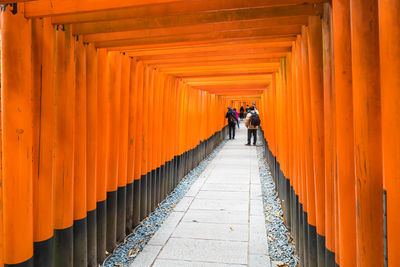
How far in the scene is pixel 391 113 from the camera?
1106 mm

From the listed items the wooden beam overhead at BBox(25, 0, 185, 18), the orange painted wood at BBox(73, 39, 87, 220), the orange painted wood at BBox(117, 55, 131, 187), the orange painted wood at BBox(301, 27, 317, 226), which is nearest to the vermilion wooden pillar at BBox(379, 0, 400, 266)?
the orange painted wood at BBox(301, 27, 317, 226)

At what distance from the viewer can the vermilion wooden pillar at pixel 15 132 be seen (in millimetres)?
1896

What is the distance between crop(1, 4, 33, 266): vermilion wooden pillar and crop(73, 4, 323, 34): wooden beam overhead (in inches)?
25.8

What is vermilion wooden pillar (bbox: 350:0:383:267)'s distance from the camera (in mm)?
1279

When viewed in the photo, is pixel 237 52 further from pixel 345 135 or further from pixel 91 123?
pixel 345 135

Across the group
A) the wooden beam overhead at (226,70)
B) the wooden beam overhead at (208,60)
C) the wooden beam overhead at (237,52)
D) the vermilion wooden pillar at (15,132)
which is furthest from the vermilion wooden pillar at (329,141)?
the wooden beam overhead at (226,70)

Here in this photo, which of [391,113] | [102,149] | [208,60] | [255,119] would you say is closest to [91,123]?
[102,149]

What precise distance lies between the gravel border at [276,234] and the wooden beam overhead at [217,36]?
256 centimetres

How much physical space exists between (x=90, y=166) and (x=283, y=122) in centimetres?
300

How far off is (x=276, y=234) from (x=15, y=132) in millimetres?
3504

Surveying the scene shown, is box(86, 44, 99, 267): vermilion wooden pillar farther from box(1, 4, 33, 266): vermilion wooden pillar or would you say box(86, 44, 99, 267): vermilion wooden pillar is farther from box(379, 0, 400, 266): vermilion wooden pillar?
box(379, 0, 400, 266): vermilion wooden pillar

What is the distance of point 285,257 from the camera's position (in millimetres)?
3346

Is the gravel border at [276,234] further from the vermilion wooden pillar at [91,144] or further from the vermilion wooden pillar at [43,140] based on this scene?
the vermilion wooden pillar at [43,140]

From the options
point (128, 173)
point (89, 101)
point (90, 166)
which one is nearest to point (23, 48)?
point (89, 101)
